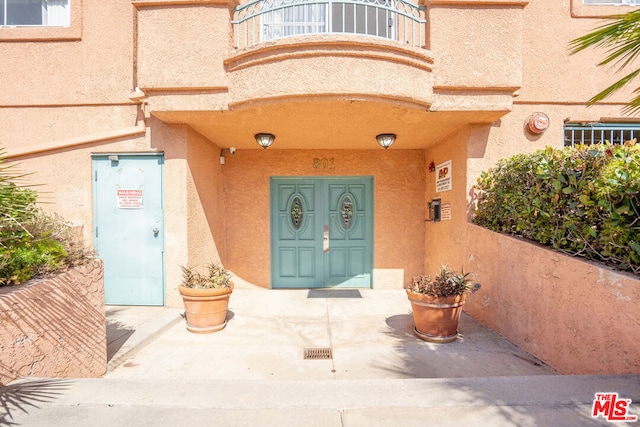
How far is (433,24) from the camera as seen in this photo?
14.9 ft

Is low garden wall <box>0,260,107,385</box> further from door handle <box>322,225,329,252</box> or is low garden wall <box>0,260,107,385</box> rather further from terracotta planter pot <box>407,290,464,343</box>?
door handle <box>322,225,329,252</box>

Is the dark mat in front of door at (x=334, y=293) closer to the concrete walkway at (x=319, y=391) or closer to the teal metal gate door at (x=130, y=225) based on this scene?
the concrete walkway at (x=319, y=391)

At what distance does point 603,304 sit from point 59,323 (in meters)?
4.65

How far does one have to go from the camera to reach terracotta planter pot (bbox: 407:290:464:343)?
Answer: 156 inches

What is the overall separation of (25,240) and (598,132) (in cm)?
801

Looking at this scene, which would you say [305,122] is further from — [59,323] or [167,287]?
[59,323]

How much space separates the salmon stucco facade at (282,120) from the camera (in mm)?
4480

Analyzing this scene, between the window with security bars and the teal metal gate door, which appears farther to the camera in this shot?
the window with security bars

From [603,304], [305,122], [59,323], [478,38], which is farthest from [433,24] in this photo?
[59,323]

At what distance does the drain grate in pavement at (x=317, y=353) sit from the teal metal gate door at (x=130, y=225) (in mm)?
2931

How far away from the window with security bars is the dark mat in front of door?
183 inches

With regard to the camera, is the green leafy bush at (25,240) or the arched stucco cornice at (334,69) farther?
the arched stucco cornice at (334,69)

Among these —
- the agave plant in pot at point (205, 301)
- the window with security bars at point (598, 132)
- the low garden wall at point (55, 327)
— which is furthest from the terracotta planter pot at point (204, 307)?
the window with security bars at point (598, 132)

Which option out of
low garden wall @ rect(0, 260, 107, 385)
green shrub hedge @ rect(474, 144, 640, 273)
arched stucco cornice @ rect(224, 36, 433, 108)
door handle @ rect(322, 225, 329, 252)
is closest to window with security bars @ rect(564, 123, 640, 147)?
green shrub hedge @ rect(474, 144, 640, 273)
